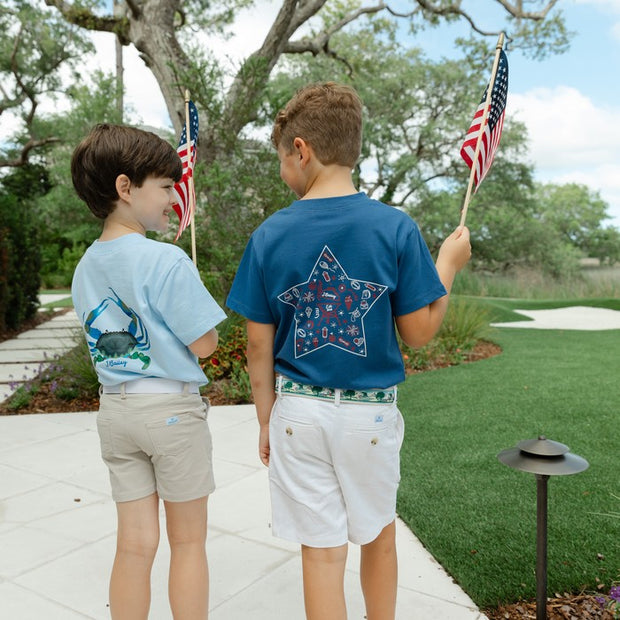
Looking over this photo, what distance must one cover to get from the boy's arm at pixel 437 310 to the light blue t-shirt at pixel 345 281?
0.03 m

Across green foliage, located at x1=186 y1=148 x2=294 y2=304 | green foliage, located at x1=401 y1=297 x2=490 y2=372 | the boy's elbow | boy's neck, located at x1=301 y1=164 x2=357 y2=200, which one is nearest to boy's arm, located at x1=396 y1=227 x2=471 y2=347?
the boy's elbow

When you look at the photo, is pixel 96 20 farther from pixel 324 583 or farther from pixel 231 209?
pixel 324 583

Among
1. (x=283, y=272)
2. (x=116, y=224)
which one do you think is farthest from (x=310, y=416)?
(x=116, y=224)

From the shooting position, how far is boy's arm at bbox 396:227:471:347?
1651mm

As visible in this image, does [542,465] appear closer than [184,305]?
No

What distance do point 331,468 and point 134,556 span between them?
0.64m

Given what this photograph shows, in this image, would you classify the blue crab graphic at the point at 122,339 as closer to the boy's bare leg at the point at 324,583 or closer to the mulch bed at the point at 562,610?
the boy's bare leg at the point at 324,583

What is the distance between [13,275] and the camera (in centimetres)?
952

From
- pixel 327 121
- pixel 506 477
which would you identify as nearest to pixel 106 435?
pixel 327 121

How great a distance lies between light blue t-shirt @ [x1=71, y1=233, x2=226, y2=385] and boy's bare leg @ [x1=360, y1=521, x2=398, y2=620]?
2.25 ft

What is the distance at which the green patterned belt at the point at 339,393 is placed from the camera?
1621mm

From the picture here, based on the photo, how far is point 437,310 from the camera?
5.44ft

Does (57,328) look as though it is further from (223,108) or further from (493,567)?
(493,567)

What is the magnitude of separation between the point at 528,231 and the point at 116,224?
2609 cm
